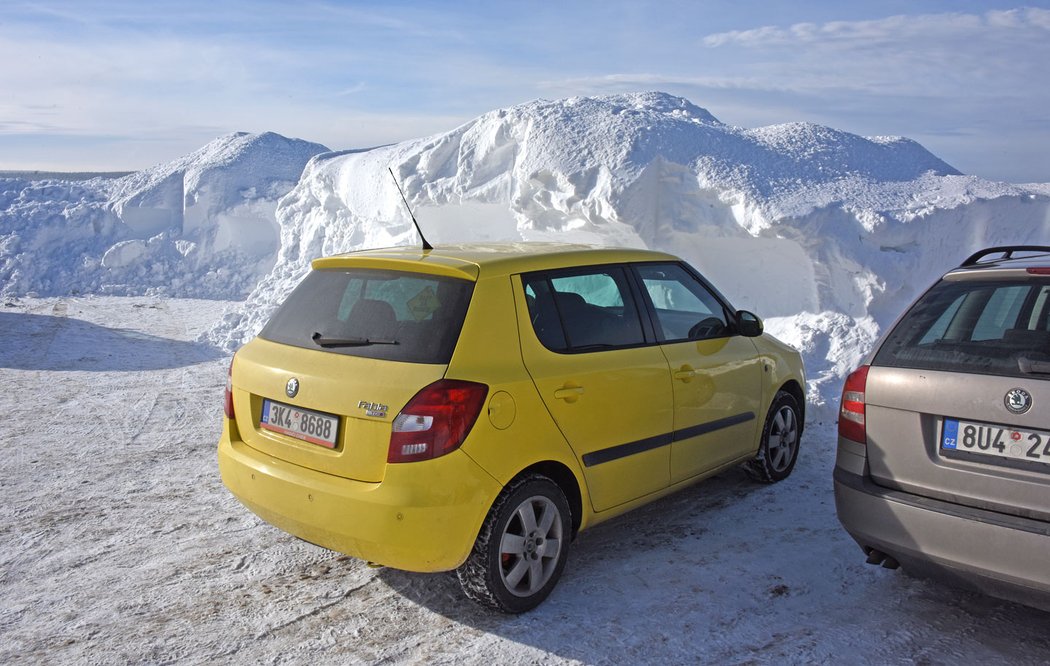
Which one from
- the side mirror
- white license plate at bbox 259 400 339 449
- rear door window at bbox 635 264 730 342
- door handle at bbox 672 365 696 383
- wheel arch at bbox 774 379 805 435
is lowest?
wheel arch at bbox 774 379 805 435

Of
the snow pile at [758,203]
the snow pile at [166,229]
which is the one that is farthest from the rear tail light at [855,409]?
the snow pile at [166,229]

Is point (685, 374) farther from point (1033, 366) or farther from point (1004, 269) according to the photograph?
point (1033, 366)

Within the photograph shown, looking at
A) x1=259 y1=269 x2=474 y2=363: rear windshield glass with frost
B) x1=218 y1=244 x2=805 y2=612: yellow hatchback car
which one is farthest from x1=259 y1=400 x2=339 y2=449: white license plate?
x1=259 y1=269 x2=474 y2=363: rear windshield glass with frost

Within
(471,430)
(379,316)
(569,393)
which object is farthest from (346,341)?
(569,393)

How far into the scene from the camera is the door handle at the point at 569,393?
3.81m

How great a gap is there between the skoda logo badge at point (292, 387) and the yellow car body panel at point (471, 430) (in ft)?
0.07

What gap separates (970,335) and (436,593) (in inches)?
106

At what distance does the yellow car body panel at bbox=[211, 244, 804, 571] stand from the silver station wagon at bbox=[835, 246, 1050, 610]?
98 centimetres

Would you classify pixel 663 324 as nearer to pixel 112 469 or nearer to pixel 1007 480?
pixel 1007 480

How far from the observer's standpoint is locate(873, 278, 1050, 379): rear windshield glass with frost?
3.27m

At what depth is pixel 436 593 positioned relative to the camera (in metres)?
4.01

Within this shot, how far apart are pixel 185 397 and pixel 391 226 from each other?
521 cm

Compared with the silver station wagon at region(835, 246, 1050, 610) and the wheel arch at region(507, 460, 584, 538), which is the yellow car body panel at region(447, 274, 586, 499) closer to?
A: the wheel arch at region(507, 460, 584, 538)

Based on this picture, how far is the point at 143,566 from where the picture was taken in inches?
169
